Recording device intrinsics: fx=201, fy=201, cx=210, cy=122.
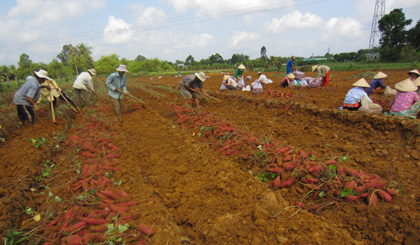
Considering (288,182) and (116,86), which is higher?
(116,86)

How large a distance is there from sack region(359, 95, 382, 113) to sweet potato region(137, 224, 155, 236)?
563cm

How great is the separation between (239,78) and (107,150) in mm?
8253

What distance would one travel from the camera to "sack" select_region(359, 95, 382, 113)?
502cm

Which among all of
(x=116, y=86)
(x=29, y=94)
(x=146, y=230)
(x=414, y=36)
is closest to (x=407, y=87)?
(x=146, y=230)

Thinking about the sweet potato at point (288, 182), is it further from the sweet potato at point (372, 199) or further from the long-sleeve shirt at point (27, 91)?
the long-sleeve shirt at point (27, 91)

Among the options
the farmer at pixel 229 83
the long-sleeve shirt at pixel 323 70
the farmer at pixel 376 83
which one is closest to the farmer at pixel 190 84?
the farmer at pixel 229 83

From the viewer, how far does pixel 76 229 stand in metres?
1.99

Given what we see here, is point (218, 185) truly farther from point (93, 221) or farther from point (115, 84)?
point (115, 84)

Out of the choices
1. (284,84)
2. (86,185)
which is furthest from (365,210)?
(284,84)

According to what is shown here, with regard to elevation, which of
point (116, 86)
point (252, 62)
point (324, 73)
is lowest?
point (116, 86)

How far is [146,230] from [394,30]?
122 ft

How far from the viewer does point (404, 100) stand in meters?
4.55

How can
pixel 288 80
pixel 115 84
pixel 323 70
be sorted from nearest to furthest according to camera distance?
1. pixel 115 84
2. pixel 323 70
3. pixel 288 80

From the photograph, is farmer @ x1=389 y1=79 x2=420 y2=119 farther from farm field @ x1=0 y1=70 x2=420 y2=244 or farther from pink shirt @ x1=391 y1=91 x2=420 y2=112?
farm field @ x1=0 y1=70 x2=420 y2=244
